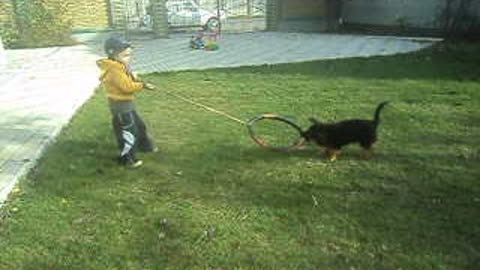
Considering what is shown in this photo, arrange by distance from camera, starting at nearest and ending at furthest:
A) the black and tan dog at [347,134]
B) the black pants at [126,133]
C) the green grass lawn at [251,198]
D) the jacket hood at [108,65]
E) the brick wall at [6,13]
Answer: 1. the green grass lawn at [251,198]
2. the jacket hood at [108,65]
3. the black and tan dog at [347,134]
4. the black pants at [126,133]
5. the brick wall at [6,13]

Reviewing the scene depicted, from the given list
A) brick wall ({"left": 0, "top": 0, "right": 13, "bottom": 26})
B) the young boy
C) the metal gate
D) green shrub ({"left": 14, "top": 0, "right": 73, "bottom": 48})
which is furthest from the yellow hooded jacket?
the metal gate

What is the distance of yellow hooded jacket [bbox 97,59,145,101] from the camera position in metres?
5.86

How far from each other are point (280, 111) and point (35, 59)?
9.15m

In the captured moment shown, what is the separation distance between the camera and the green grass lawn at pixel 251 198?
424 cm

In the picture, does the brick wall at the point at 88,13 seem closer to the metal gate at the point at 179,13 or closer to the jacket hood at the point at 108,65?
the metal gate at the point at 179,13

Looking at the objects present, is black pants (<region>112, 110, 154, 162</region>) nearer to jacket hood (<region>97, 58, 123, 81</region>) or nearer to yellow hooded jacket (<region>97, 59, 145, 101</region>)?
yellow hooded jacket (<region>97, 59, 145, 101</region>)

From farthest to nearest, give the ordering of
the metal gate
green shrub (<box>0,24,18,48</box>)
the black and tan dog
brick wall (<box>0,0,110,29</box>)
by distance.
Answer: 1. the metal gate
2. brick wall (<box>0,0,110,29</box>)
3. green shrub (<box>0,24,18,48</box>)
4. the black and tan dog

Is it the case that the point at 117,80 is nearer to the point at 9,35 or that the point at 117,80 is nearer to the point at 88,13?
the point at 9,35

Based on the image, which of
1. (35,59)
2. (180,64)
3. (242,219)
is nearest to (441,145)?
(242,219)

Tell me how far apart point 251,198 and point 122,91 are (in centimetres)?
188

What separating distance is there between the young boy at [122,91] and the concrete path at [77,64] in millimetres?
1139

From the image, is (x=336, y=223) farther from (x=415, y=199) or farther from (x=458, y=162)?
(x=458, y=162)

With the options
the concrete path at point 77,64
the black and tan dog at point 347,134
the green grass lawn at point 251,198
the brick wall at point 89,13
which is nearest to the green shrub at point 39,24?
the concrete path at point 77,64

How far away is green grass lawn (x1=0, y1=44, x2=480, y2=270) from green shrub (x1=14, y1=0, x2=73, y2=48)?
1044cm
